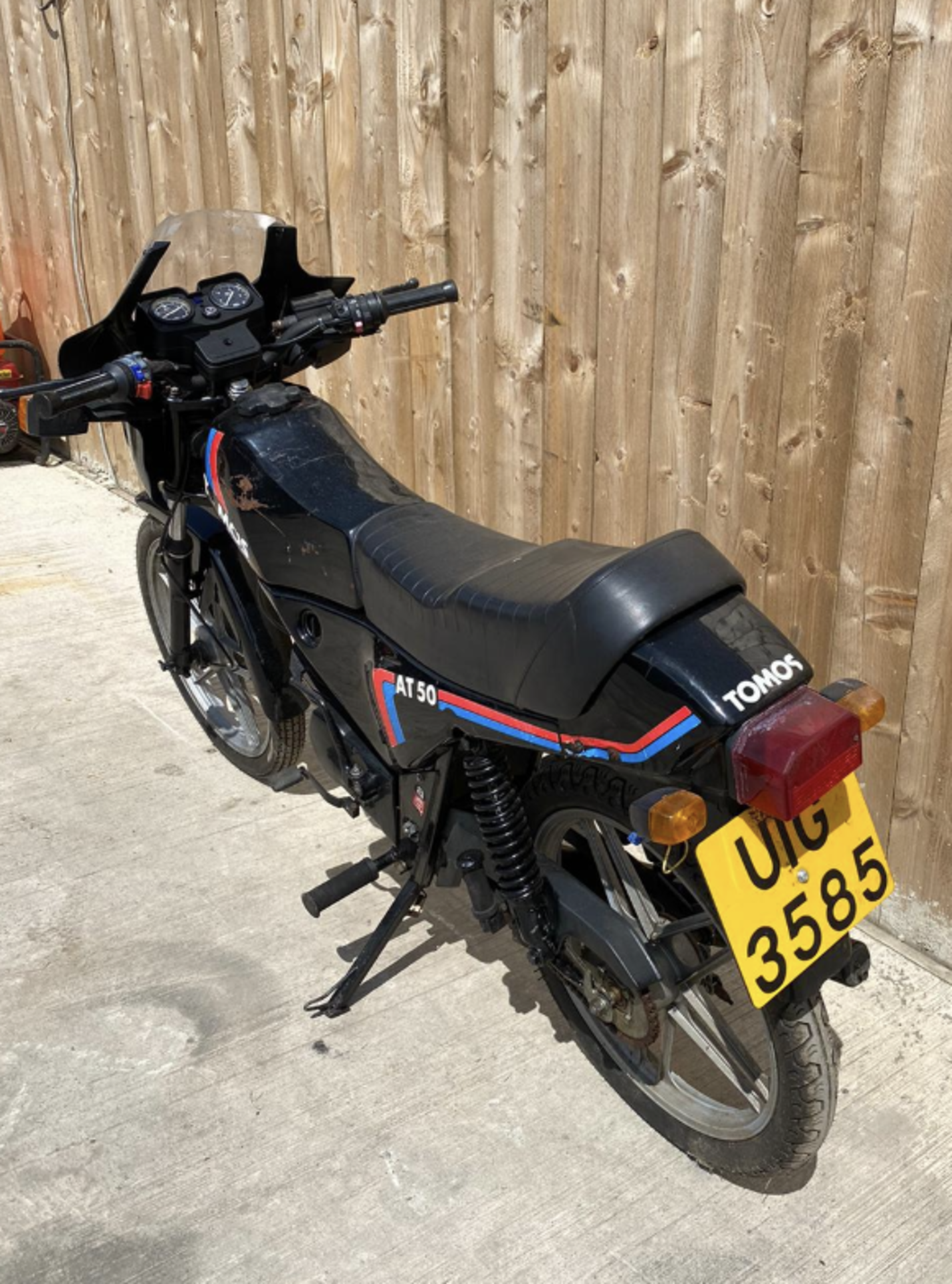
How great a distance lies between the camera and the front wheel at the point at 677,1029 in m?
2.03

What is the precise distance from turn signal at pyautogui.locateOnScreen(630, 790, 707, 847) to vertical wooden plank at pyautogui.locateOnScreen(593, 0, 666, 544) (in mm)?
1538

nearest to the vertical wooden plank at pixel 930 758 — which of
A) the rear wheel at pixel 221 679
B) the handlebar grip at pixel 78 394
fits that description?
the rear wheel at pixel 221 679

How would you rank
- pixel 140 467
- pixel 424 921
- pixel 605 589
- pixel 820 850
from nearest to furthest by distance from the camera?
pixel 605 589 → pixel 820 850 → pixel 424 921 → pixel 140 467

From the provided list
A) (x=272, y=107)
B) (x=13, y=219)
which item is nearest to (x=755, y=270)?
(x=272, y=107)

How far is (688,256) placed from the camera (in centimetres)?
289

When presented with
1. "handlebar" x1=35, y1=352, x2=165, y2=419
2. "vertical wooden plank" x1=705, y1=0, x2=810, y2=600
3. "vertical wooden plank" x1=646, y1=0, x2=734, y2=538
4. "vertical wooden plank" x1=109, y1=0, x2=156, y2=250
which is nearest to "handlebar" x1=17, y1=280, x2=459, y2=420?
"handlebar" x1=35, y1=352, x2=165, y2=419

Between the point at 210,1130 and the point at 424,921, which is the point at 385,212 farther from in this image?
the point at 210,1130

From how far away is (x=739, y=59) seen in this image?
2.65 meters

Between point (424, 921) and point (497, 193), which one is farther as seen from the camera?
point (497, 193)

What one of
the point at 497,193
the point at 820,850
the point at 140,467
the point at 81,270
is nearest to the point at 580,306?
the point at 497,193

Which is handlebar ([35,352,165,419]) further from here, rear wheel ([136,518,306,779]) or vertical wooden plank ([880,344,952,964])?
vertical wooden plank ([880,344,952,964])

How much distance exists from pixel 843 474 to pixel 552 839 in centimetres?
105

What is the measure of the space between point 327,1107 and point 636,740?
112 centimetres

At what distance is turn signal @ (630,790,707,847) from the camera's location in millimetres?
1729
